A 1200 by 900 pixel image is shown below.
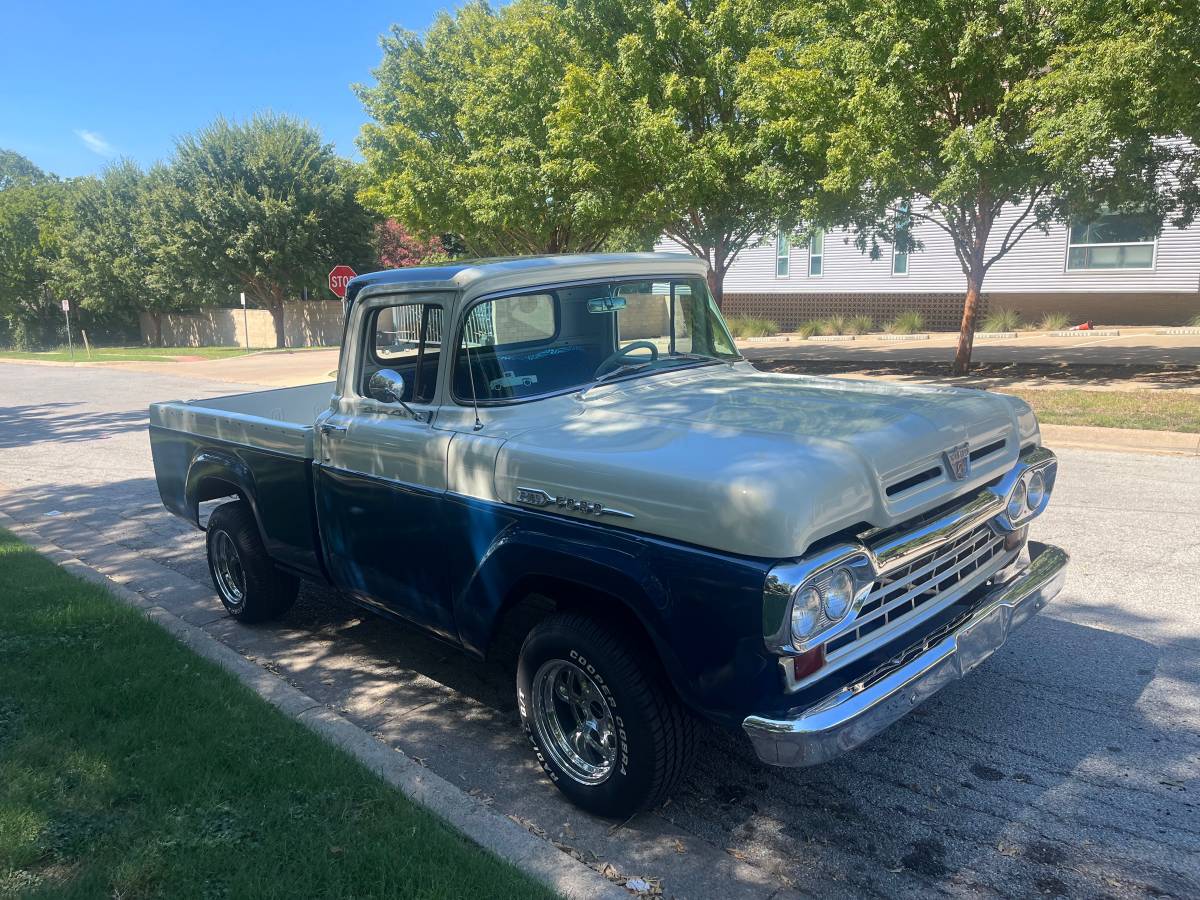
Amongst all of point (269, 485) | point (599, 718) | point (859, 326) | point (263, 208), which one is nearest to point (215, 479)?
point (269, 485)

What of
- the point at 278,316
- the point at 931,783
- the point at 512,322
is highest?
the point at 512,322

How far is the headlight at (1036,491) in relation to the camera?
389 centimetres

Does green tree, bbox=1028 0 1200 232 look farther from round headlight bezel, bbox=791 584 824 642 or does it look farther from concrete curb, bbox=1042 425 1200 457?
round headlight bezel, bbox=791 584 824 642

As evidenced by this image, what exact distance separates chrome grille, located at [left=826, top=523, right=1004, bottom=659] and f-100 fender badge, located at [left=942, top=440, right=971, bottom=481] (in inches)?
9.5

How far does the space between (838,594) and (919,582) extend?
621 millimetres

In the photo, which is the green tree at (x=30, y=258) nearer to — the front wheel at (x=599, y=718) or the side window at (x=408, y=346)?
the side window at (x=408, y=346)

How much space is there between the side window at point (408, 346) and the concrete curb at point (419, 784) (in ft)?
4.90

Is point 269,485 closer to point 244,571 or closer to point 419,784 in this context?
point 244,571

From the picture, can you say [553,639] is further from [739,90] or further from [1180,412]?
[739,90]

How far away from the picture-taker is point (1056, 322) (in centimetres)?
2412

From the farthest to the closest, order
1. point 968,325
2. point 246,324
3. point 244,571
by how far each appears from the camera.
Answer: point 246,324
point 968,325
point 244,571

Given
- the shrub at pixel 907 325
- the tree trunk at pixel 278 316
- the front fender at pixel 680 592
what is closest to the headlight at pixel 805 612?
the front fender at pixel 680 592

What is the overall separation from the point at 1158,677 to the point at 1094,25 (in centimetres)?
966

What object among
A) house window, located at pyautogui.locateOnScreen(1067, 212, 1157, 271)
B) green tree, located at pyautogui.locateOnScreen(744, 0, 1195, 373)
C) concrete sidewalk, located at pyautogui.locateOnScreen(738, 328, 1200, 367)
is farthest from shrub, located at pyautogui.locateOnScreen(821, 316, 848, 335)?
green tree, located at pyautogui.locateOnScreen(744, 0, 1195, 373)
